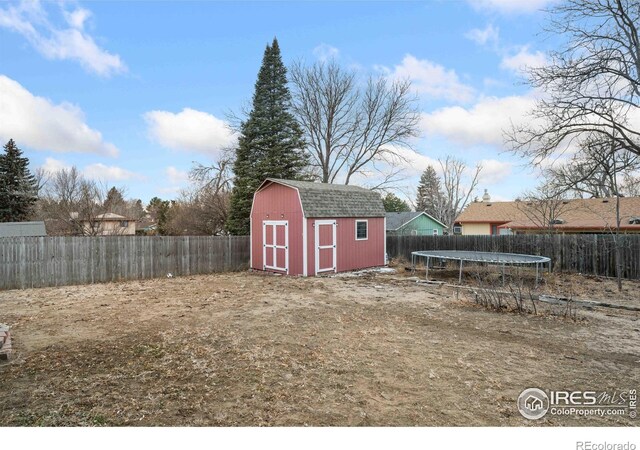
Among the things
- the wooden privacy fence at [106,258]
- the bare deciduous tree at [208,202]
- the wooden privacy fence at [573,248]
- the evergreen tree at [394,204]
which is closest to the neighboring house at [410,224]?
the evergreen tree at [394,204]

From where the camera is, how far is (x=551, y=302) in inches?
307

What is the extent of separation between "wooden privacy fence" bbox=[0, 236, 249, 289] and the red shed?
1.77 meters

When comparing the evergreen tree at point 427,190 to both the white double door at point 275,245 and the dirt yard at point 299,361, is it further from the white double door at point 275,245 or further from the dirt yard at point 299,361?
the dirt yard at point 299,361

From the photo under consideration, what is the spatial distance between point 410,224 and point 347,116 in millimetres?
10581

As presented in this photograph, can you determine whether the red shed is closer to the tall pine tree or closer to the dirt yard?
the dirt yard

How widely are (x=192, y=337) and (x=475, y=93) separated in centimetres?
803

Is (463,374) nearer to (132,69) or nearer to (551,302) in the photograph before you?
(551,302)

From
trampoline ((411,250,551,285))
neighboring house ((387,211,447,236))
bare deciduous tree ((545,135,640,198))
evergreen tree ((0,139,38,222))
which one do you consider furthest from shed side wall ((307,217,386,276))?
evergreen tree ((0,139,38,222))

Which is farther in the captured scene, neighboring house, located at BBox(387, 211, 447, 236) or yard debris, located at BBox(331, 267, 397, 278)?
neighboring house, located at BBox(387, 211, 447, 236)

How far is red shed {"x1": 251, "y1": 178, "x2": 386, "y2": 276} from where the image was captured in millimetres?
12578

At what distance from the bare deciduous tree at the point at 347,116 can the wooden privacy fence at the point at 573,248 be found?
11083mm

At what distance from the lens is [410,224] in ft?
99.3

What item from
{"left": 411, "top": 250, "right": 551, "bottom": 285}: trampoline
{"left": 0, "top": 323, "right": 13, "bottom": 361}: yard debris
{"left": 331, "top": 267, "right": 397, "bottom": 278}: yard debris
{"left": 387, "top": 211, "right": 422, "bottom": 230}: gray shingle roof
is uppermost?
{"left": 387, "top": 211, "right": 422, "bottom": 230}: gray shingle roof

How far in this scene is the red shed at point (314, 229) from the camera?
12.6 m
